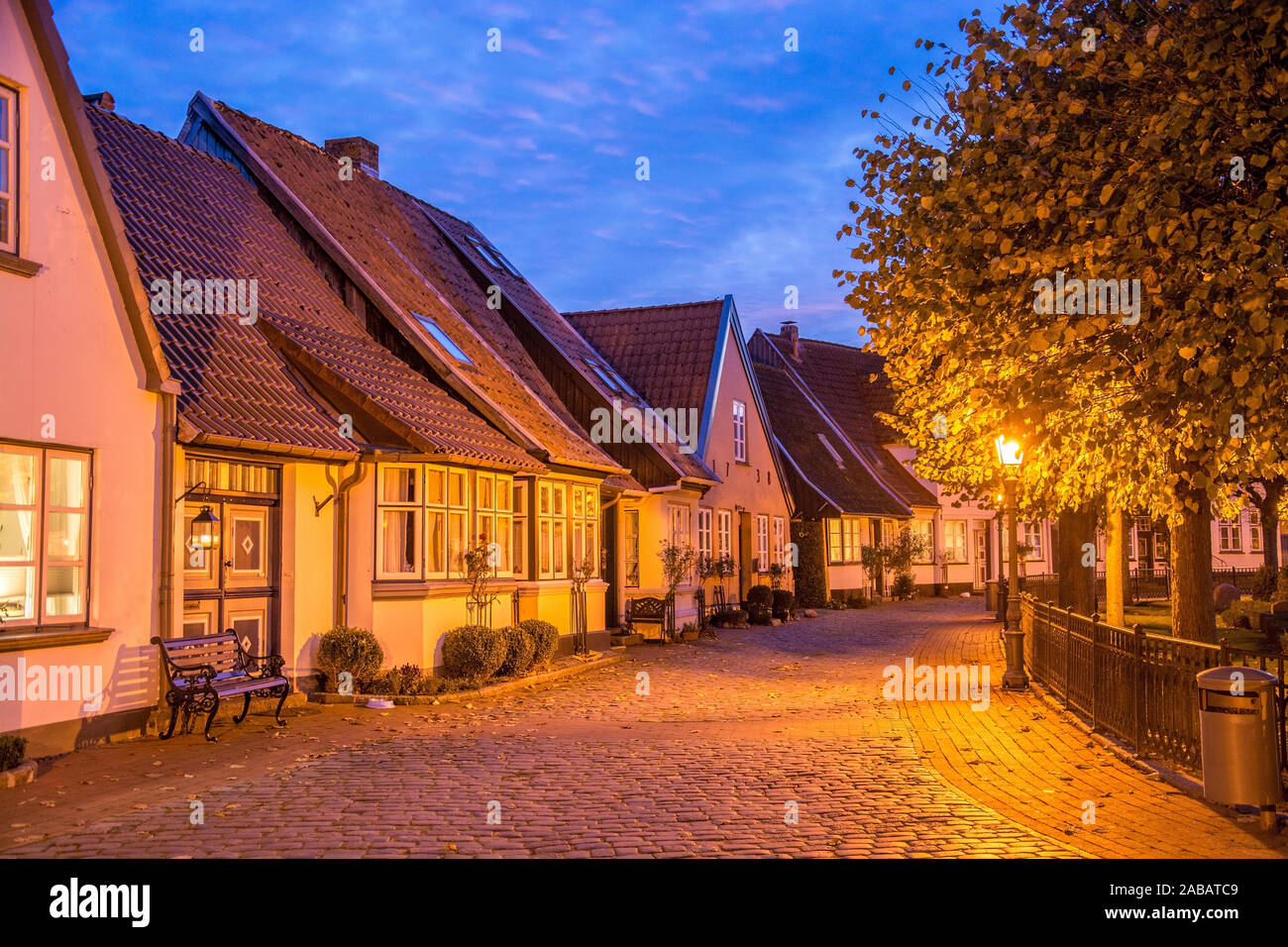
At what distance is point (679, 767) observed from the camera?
10.2 meters

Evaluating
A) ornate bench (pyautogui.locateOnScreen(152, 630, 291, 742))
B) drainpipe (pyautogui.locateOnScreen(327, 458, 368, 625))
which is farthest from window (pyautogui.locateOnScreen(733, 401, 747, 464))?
ornate bench (pyautogui.locateOnScreen(152, 630, 291, 742))

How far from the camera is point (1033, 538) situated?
48.0m

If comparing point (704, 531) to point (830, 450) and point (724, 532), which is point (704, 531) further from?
point (830, 450)

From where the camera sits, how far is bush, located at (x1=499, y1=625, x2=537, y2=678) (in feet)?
53.9

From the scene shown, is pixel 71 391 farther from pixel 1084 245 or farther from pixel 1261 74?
pixel 1261 74

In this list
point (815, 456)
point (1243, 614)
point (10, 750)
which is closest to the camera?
point (10, 750)

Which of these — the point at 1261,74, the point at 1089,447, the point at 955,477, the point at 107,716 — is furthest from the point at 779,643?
the point at 1261,74

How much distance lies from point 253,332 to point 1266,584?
29115 millimetres

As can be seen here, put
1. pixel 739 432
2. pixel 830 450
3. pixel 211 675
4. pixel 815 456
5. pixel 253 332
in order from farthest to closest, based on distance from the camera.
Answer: pixel 830 450
pixel 815 456
pixel 739 432
pixel 253 332
pixel 211 675

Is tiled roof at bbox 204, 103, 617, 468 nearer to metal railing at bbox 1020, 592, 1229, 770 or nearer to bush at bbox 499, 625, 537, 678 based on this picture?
bush at bbox 499, 625, 537, 678

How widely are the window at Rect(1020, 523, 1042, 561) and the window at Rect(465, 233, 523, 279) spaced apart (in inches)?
1044

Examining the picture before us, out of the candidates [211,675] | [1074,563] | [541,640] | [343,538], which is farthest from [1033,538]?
[211,675]
